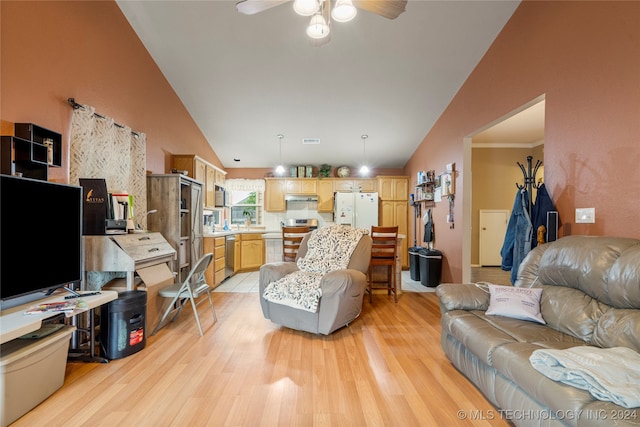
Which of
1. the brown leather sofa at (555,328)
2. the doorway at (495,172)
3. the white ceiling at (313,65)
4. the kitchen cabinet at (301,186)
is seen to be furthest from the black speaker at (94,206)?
the doorway at (495,172)

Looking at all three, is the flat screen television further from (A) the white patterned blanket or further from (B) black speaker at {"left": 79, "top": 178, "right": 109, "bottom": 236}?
(A) the white patterned blanket

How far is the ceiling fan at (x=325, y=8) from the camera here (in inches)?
75.5

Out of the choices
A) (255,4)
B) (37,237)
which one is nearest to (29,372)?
(37,237)

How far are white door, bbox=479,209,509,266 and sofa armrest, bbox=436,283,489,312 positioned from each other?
16.4 feet

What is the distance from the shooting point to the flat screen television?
5.59ft

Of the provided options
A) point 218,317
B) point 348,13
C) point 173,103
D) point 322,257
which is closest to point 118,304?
point 218,317

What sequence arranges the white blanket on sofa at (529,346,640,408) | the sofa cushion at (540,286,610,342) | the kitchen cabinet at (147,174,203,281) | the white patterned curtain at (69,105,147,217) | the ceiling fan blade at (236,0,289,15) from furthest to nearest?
the kitchen cabinet at (147,174,203,281) → the white patterned curtain at (69,105,147,217) → the ceiling fan blade at (236,0,289,15) → the sofa cushion at (540,286,610,342) → the white blanket on sofa at (529,346,640,408)

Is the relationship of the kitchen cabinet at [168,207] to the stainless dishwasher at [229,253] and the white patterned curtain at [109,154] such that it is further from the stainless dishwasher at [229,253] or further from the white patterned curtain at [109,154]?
the stainless dishwasher at [229,253]

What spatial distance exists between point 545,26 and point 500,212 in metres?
4.76

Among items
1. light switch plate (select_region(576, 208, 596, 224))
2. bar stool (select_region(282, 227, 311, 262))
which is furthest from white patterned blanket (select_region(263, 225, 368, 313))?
light switch plate (select_region(576, 208, 596, 224))

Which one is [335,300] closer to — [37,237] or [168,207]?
[37,237]

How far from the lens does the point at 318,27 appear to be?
2090 mm

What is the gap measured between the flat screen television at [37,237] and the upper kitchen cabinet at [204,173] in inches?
92.8

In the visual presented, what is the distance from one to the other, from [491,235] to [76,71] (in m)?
7.74
